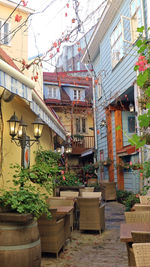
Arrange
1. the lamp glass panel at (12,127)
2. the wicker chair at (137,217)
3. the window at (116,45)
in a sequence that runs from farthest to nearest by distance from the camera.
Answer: the window at (116,45)
the lamp glass panel at (12,127)
the wicker chair at (137,217)

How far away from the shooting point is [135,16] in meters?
8.77

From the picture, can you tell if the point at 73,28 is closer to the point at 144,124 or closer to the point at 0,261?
the point at 144,124

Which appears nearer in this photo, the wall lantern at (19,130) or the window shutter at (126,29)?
the wall lantern at (19,130)

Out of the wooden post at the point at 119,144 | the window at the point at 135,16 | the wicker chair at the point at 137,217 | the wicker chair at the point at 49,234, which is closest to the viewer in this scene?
the wicker chair at the point at 137,217

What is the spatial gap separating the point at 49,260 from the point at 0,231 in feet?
4.58

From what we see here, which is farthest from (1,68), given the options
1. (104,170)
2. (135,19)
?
(104,170)

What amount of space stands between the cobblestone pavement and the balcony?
40.8ft

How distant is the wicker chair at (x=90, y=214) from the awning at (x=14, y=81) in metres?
2.84

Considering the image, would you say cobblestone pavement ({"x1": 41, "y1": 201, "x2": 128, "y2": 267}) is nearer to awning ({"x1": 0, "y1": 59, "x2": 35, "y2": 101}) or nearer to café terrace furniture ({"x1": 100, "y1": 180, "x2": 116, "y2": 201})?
awning ({"x1": 0, "y1": 59, "x2": 35, "y2": 101})

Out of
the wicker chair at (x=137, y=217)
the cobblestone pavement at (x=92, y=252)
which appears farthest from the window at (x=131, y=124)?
the wicker chair at (x=137, y=217)

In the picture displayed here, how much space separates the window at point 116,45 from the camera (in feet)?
33.0

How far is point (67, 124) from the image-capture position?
19.5m

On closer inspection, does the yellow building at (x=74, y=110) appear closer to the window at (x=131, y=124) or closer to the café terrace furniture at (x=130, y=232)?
the window at (x=131, y=124)

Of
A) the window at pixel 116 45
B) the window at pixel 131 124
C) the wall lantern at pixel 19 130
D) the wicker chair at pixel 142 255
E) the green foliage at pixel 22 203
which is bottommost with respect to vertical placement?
the wicker chair at pixel 142 255
